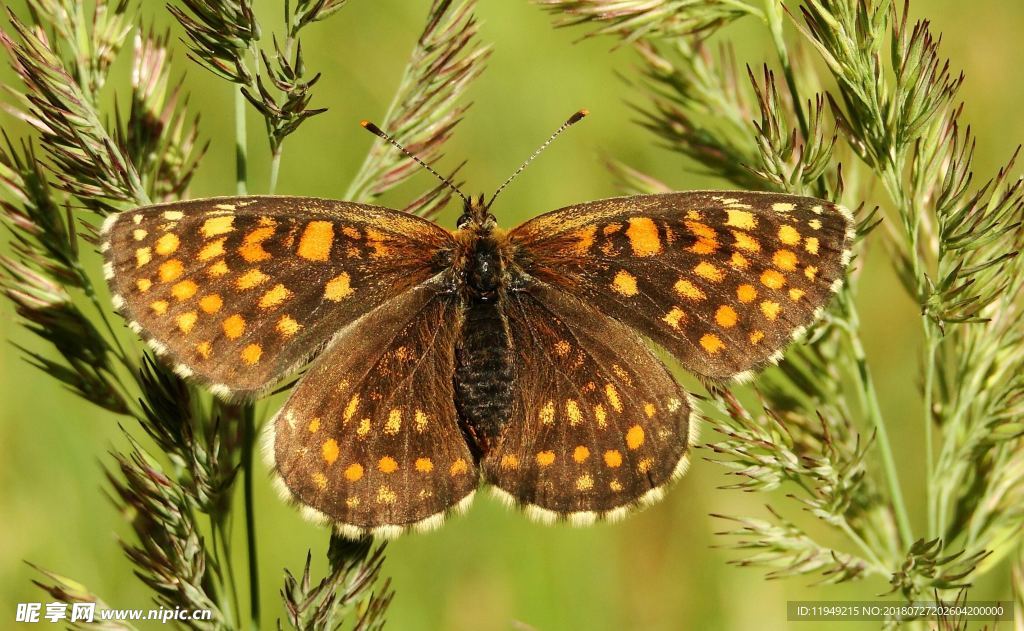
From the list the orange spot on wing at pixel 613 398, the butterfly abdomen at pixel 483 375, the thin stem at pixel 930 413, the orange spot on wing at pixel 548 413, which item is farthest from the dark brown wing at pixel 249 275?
the thin stem at pixel 930 413

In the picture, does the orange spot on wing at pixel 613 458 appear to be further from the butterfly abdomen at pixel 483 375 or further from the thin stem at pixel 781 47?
the thin stem at pixel 781 47

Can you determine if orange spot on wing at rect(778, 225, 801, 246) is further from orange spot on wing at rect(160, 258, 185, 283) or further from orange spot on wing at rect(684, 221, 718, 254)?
orange spot on wing at rect(160, 258, 185, 283)

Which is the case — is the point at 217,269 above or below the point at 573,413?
above

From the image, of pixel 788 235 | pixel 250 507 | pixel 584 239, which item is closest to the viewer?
pixel 250 507

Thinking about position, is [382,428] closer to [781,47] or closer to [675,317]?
[675,317]

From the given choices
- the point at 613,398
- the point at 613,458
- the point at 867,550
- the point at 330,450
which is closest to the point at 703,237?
the point at 613,398
